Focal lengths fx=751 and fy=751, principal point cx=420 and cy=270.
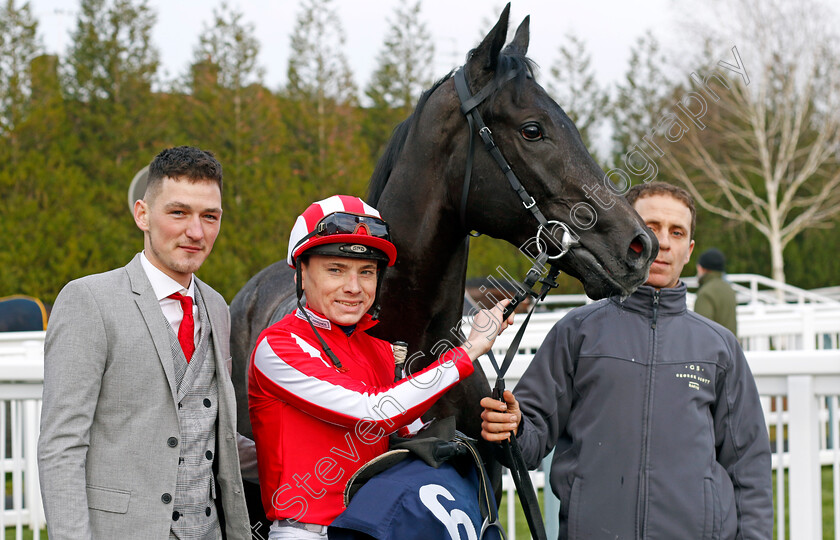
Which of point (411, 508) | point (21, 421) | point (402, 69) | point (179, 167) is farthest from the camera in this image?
point (402, 69)

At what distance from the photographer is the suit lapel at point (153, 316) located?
173cm

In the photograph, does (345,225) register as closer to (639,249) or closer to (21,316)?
(639,249)

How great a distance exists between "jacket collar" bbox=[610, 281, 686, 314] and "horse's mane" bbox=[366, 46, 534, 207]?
675 millimetres

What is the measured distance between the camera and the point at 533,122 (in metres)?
2.16

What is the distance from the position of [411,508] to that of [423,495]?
46mm

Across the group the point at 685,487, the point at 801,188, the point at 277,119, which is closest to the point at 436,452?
the point at 685,487

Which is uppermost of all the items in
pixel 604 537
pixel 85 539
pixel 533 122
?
pixel 533 122

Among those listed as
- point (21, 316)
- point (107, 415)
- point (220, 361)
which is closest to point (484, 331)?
point (220, 361)

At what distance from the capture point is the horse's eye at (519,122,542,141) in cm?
217

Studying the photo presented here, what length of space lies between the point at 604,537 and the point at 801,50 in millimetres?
19500

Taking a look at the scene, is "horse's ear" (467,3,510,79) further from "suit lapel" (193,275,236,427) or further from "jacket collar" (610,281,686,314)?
"suit lapel" (193,275,236,427)

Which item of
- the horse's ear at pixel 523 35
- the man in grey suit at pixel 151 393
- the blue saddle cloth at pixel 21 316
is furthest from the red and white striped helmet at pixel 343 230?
the blue saddle cloth at pixel 21 316

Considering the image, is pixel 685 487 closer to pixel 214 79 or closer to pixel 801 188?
pixel 214 79

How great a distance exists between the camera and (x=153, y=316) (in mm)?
1769
